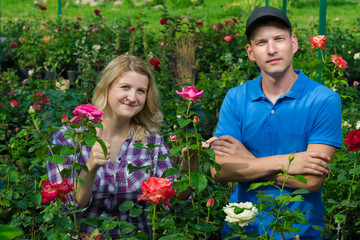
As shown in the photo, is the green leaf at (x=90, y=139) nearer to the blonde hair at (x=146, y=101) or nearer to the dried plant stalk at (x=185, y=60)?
the blonde hair at (x=146, y=101)

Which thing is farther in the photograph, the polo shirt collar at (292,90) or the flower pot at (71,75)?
the flower pot at (71,75)

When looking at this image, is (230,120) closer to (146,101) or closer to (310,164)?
(310,164)

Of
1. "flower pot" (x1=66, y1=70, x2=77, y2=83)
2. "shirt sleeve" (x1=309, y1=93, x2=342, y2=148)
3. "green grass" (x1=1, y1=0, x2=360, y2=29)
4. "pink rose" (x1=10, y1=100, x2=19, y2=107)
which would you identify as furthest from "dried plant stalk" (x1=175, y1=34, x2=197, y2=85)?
"green grass" (x1=1, y1=0, x2=360, y2=29)

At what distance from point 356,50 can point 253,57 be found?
4277 millimetres

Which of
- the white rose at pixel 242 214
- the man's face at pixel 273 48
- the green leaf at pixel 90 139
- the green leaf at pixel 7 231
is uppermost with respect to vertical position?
the man's face at pixel 273 48

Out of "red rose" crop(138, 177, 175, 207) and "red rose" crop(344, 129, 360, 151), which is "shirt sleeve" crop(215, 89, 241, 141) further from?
"red rose" crop(138, 177, 175, 207)

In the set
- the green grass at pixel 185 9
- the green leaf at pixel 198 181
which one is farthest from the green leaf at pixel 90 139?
the green grass at pixel 185 9

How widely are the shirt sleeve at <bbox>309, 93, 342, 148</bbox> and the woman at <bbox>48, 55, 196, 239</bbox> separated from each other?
0.70 meters

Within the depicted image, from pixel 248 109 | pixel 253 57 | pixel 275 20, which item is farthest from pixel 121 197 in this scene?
pixel 275 20

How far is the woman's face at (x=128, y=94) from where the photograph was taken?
2.22m

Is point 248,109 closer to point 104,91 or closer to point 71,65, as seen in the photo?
point 104,91

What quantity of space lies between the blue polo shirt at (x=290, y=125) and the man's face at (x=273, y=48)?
0.11 m

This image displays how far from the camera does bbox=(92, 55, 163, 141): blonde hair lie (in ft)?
7.60

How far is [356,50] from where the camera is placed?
579 cm
